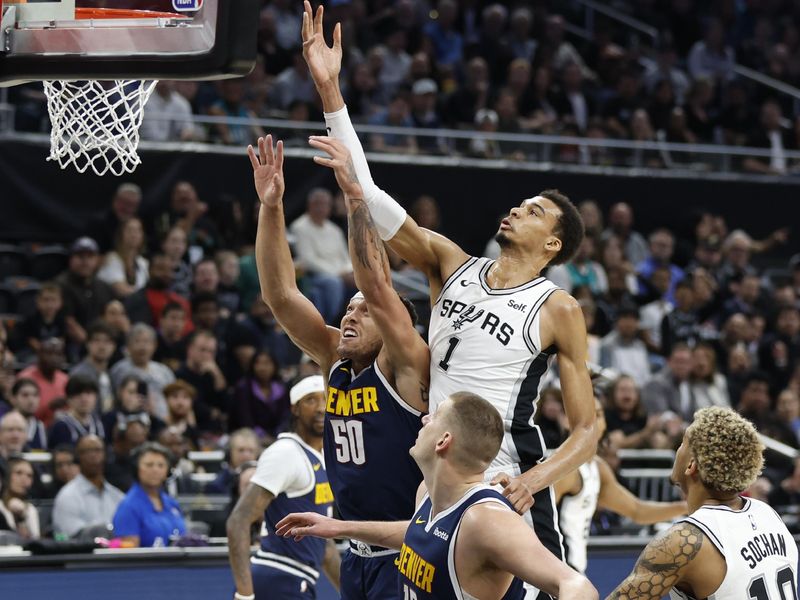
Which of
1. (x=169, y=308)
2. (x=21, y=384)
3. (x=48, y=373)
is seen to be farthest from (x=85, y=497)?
(x=169, y=308)

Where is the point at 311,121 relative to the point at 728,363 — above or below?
above

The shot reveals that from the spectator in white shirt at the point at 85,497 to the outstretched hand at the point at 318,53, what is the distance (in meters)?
4.80

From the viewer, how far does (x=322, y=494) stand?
24.7 ft

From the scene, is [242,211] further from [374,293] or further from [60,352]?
[374,293]

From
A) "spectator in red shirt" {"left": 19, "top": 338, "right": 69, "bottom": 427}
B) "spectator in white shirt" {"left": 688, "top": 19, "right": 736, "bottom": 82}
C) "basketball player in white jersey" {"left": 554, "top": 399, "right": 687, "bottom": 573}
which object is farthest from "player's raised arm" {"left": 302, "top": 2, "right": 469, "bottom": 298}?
"spectator in white shirt" {"left": 688, "top": 19, "right": 736, "bottom": 82}

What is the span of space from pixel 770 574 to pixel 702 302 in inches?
450

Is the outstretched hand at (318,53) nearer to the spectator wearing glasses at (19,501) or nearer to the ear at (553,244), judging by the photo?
the ear at (553,244)

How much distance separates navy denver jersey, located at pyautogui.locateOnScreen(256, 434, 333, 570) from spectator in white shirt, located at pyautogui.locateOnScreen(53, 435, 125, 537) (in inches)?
109

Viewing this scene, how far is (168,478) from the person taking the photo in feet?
33.8

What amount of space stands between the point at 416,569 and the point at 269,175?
2167 millimetres

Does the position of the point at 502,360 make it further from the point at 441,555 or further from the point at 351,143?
the point at 441,555

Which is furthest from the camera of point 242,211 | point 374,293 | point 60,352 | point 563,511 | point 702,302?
point 702,302

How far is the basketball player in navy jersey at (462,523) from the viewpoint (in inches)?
170

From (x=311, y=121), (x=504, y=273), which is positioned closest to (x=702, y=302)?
(x=311, y=121)
